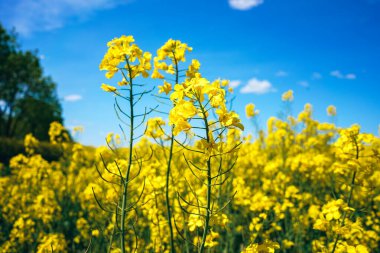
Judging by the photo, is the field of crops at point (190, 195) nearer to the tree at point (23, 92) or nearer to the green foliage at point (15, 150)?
the green foliage at point (15, 150)

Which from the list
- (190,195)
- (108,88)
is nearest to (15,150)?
(190,195)

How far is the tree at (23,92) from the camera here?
25.4 meters

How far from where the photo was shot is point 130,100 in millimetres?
2082

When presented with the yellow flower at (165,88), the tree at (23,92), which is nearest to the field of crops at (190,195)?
the yellow flower at (165,88)

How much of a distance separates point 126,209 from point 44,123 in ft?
96.6

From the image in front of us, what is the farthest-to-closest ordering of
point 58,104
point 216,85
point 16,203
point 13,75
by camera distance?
point 58,104, point 13,75, point 16,203, point 216,85

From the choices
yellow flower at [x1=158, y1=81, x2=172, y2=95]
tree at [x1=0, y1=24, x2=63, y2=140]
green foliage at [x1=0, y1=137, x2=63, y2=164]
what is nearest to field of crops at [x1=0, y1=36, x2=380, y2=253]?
yellow flower at [x1=158, y1=81, x2=172, y2=95]

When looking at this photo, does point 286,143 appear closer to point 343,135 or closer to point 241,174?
point 241,174

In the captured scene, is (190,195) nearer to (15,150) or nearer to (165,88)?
(165,88)

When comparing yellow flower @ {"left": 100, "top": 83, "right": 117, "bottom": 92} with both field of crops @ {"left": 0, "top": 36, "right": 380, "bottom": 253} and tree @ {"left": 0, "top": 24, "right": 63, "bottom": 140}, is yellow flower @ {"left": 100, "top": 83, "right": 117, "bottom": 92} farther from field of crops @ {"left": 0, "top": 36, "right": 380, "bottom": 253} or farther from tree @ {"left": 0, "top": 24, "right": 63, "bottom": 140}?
tree @ {"left": 0, "top": 24, "right": 63, "bottom": 140}

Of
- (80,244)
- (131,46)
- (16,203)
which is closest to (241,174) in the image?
(80,244)

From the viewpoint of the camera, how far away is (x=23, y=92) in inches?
1082

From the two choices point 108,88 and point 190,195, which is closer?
point 108,88

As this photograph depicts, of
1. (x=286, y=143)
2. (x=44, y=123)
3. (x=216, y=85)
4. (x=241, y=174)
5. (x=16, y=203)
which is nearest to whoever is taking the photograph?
(x=216, y=85)
